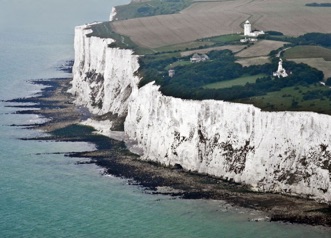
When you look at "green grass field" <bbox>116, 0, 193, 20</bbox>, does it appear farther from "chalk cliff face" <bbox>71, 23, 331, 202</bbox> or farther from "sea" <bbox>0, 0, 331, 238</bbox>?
"sea" <bbox>0, 0, 331, 238</bbox>

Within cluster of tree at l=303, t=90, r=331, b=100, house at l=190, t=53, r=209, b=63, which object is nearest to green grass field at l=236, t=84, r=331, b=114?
cluster of tree at l=303, t=90, r=331, b=100

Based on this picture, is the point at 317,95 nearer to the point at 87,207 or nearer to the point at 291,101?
the point at 291,101

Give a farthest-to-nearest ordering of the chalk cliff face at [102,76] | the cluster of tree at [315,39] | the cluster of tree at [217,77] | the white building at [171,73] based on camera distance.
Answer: the cluster of tree at [315,39] → the chalk cliff face at [102,76] → the white building at [171,73] → the cluster of tree at [217,77]

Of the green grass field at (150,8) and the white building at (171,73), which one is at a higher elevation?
the green grass field at (150,8)

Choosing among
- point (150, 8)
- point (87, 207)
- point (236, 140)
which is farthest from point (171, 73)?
point (150, 8)

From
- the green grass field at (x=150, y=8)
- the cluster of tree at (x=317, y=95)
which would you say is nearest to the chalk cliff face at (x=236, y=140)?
the cluster of tree at (x=317, y=95)

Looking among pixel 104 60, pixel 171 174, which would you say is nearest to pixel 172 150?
pixel 171 174

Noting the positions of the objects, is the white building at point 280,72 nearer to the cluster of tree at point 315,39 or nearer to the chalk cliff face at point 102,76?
the chalk cliff face at point 102,76

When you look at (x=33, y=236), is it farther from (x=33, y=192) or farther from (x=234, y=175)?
(x=234, y=175)

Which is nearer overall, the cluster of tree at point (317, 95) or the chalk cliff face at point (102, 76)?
the cluster of tree at point (317, 95)

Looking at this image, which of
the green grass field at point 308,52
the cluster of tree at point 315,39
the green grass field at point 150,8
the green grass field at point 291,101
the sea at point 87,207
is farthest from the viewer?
the green grass field at point 150,8
